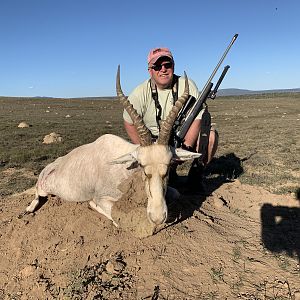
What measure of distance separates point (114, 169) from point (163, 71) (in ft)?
6.82

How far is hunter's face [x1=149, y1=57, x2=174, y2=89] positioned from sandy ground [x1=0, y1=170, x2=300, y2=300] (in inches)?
88.0

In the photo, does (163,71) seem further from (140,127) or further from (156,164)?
(156,164)

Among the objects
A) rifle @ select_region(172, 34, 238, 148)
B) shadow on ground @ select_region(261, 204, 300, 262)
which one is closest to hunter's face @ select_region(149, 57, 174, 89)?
rifle @ select_region(172, 34, 238, 148)

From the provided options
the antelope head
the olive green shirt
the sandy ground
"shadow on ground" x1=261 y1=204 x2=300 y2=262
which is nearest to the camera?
the sandy ground

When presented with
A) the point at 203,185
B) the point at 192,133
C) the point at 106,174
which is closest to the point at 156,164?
the point at 106,174

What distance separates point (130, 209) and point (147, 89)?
248cm

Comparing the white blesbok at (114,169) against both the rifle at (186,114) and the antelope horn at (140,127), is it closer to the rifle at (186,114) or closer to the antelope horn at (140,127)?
the antelope horn at (140,127)

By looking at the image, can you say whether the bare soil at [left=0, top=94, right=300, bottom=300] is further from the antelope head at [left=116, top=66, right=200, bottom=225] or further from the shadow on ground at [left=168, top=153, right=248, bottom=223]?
the antelope head at [left=116, top=66, right=200, bottom=225]

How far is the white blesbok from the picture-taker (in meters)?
4.54

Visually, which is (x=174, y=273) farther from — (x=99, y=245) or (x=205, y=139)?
(x=205, y=139)

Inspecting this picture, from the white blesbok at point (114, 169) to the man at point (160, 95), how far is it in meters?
0.90

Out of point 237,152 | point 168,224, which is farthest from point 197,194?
point 237,152

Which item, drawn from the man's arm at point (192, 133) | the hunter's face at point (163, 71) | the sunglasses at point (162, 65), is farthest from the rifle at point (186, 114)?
the sunglasses at point (162, 65)

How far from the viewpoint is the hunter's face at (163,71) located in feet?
21.1
